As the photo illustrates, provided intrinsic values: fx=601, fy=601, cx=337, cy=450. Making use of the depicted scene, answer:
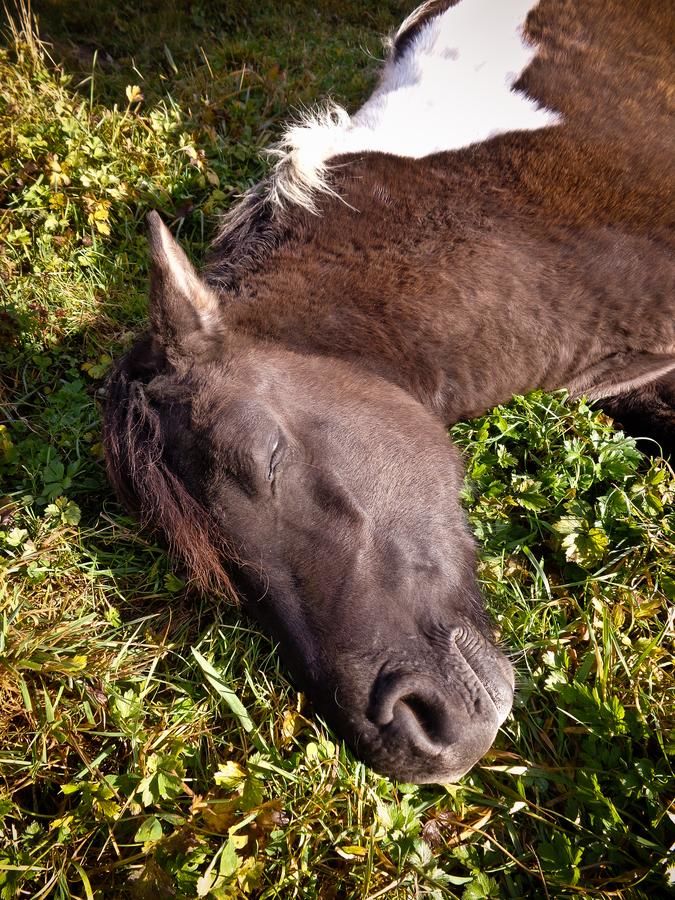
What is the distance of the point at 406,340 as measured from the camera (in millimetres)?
2666

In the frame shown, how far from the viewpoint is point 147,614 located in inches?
111

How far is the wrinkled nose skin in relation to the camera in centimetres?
191

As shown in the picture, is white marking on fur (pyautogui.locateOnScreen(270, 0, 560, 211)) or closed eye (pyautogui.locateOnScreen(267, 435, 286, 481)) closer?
closed eye (pyautogui.locateOnScreen(267, 435, 286, 481))

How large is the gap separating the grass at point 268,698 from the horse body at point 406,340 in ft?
1.15

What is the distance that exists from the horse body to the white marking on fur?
16 millimetres

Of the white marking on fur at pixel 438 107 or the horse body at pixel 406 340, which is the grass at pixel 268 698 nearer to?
the horse body at pixel 406 340

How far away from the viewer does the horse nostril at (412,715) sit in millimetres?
1906

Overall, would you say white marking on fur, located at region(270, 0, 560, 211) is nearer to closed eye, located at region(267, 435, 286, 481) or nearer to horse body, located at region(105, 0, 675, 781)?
horse body, located at region(105, 0, 675, 781)

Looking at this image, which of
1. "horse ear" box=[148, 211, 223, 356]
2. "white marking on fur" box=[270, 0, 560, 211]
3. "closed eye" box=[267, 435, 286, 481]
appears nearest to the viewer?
"closed eye" box=[267, 435, 286, 481]

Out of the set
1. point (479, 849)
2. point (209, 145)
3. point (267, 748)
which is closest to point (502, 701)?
point (479, 849)

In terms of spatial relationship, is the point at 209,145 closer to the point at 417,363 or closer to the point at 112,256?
the point at 112,256

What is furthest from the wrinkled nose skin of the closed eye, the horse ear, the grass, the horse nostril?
the horse ear

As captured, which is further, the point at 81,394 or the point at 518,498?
the point at 81,394

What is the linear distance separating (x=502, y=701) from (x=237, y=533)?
1.08 m
